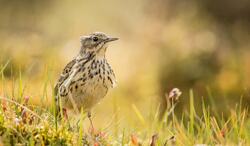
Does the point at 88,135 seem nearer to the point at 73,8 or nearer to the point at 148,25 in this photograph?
the point at 148,25

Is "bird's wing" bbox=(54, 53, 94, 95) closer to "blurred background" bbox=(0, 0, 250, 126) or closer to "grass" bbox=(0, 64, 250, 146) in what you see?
"grass" bbox=(0, 64, 250, 146)

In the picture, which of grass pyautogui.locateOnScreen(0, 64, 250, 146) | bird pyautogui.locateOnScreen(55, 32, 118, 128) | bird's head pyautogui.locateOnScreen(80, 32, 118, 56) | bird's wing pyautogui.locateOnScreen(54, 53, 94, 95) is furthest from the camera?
bird's head pyautogui.locateOnScreen(80, 32, 118, 56)

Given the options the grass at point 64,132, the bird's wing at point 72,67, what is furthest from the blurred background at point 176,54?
the grass at point 64,132

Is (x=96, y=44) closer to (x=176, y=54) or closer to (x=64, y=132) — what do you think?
(x=64, y=132)

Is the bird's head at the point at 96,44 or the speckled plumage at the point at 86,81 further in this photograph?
the bird's head at the point at 96,44

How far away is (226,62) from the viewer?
54.5ft

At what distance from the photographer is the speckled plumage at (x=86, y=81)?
8266 millimetres

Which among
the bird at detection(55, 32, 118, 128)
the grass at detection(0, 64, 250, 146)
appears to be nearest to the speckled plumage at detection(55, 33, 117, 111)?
the bird at detection(55, 32, 118, 128)

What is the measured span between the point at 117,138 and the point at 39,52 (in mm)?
9766

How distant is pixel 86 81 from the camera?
8359 millimetres

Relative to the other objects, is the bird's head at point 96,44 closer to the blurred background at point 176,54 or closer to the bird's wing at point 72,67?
the bird's wing at point 72,67

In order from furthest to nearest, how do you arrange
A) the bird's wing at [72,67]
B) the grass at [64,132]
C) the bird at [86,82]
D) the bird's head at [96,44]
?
the bird's head at [96,44], the bird's wing at [72,67], the bird at [86,82], the grass at [64,132]

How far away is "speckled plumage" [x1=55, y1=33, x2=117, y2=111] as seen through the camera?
8.27 m

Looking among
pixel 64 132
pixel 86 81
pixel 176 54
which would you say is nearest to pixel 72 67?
pixel 86 81
